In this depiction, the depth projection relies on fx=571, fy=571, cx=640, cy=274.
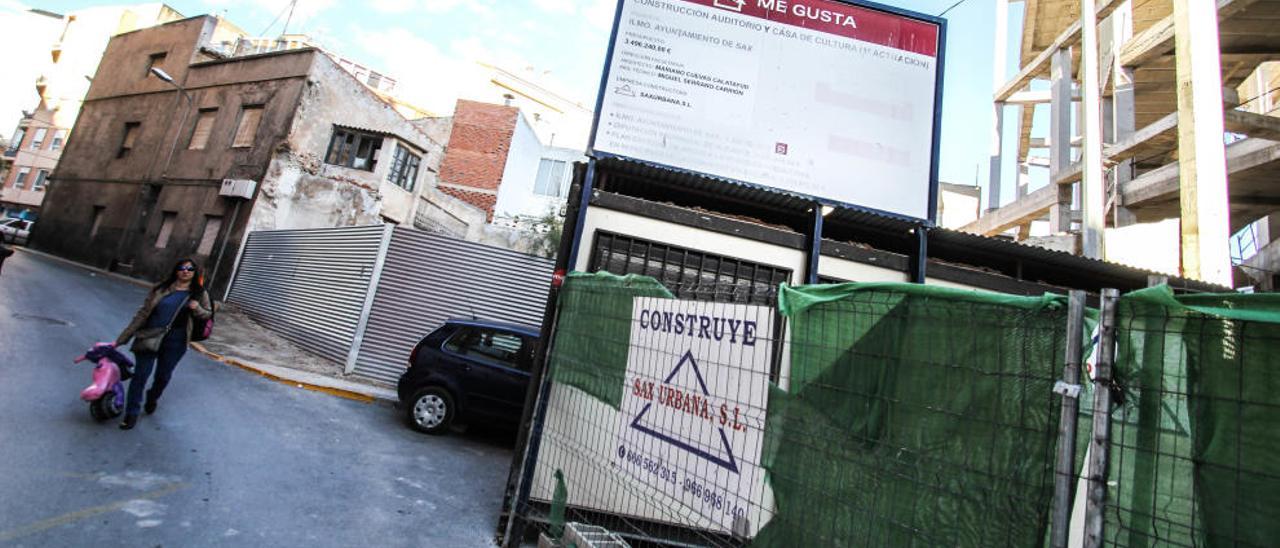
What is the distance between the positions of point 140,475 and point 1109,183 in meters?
26.2

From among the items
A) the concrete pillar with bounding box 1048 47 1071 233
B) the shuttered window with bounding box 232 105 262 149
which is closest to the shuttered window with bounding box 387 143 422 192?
the shuttered window with bounding box 232 105 262 149

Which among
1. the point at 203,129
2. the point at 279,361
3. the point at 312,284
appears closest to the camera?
the point at 279,361

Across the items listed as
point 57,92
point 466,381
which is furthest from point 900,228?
point 57,92

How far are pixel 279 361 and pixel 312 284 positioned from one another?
2.83m

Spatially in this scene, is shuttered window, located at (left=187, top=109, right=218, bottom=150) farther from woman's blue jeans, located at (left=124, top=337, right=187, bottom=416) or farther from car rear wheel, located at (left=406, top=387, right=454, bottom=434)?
car rear wheel, located at (left=406, top=387, right=454, bottom=434)

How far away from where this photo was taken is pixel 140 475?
4.62 meters

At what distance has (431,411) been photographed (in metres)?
7.88

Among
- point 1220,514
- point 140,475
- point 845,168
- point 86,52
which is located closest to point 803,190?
point 845,168

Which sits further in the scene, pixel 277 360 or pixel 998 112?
pixel 998 112

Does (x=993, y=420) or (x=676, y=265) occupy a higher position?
(x=676, y=265)

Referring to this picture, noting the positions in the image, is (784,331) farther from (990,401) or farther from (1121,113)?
(1121,113)

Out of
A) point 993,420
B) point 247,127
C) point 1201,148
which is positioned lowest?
point 993,420

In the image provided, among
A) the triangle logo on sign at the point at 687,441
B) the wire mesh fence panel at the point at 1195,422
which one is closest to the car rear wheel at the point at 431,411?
the triangle logo on sign at the point at 687,441

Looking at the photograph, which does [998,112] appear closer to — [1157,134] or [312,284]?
[1157,134]
